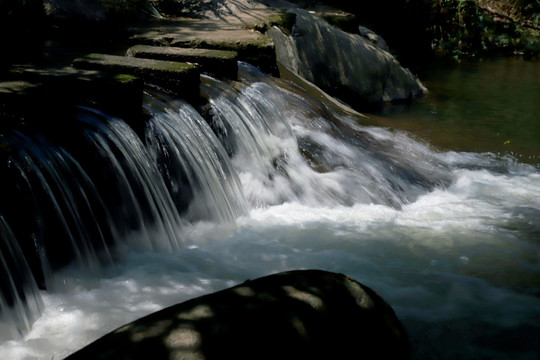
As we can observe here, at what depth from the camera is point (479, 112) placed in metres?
9.95

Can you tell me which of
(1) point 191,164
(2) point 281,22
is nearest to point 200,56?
(1) point 191,164

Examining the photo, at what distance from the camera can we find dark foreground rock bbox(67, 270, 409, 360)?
7.74ft

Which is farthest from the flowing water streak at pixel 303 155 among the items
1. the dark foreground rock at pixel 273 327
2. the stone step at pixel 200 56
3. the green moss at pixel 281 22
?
the dark foreground rock at pixel 273 327

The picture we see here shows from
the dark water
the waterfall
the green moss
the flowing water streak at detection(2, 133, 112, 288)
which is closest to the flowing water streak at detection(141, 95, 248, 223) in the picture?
the flowing water streak at detection(2, 133, 112, 288)

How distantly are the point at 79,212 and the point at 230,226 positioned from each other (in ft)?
4.87

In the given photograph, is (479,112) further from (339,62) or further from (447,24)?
(447,24)

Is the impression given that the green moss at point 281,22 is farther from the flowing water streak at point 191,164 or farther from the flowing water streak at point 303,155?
the flowing water streak at point 191,164

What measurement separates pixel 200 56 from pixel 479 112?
5.50 meters

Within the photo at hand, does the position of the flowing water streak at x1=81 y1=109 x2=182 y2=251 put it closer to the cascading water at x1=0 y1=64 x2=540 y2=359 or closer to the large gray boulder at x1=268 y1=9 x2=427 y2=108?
the cascading water at x1=0 y1=64 x2=540 y2=359

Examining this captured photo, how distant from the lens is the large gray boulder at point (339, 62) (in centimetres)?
989

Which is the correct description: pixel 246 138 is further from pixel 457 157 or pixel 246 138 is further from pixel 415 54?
pixel 415 54

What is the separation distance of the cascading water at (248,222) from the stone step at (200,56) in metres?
0.29

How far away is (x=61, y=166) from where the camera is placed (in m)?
3.83

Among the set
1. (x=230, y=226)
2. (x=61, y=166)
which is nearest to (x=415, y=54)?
(x=230, y=226)
